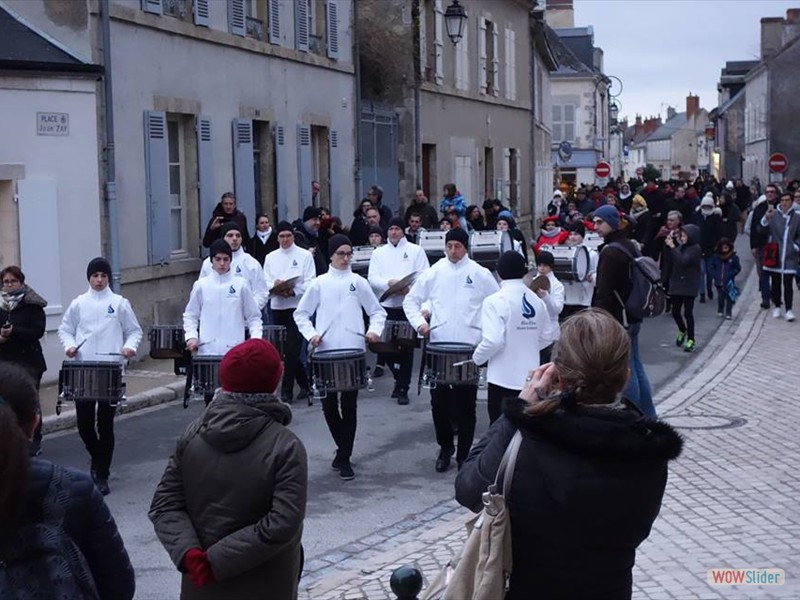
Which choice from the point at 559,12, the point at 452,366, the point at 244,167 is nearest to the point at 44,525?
the point at 452,366

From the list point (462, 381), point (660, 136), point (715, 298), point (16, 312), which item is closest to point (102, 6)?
point (16, 312)

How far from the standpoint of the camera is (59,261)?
49.0 feet

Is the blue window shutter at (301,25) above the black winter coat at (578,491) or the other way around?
above

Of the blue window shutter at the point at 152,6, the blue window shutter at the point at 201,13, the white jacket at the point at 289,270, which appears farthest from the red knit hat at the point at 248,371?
the blue window shutter at the point at 201,13

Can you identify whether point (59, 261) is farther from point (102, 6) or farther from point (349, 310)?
point (349, 310)

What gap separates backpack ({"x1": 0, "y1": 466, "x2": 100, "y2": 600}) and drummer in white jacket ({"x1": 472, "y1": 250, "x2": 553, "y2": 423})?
5.91 meters

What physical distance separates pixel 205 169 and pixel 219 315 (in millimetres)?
7504

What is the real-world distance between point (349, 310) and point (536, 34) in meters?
Answer: 30.5

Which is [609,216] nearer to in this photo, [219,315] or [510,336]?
[510,336]

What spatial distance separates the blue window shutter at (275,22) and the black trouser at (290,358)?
8.06 meters

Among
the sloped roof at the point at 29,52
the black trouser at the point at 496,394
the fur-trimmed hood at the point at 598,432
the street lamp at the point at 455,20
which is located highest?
the street lamp at the point at 455,20

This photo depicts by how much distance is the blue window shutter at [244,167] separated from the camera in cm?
1920

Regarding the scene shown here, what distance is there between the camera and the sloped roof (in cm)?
1441

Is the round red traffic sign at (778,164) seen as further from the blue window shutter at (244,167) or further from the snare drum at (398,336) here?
the snare drum at (398,336)
